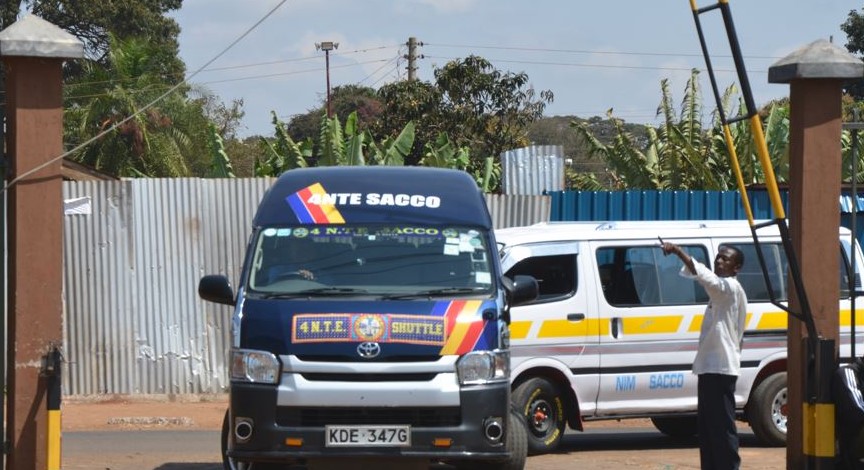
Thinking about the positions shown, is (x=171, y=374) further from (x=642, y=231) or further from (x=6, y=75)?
(x=6, y=75)

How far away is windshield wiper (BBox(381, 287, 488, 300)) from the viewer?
7.88m

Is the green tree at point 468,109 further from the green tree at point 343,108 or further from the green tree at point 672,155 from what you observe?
the green tree at point 343,108

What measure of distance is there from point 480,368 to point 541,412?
3.64 m

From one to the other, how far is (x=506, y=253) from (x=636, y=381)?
1648 mm

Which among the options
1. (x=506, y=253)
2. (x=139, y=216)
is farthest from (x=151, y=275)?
(x=506, y=253)

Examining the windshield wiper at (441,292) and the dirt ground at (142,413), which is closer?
the windshield wiper at (441,292)

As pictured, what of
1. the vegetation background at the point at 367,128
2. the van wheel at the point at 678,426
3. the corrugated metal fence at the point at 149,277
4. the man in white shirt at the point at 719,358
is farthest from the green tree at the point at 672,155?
the man in white shirt at the point at 719,358

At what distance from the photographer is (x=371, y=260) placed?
27.3 feet

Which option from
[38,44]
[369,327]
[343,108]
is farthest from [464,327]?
[343,108]

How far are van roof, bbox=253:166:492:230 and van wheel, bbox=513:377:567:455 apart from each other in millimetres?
2670

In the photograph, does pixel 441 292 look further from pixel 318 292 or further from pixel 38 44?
pixel 38 44

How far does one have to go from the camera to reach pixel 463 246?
8.45 metres

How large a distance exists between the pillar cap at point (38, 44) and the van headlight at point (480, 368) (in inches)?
118

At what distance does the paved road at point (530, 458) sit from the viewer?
10562 mm
